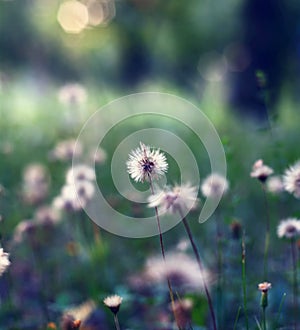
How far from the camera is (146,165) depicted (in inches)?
51.8

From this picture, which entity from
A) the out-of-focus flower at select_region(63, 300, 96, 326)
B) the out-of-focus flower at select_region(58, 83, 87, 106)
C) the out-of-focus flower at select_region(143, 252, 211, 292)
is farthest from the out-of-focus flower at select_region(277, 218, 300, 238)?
the out-of-focus flower at select_region(58, 83, 87, 106)

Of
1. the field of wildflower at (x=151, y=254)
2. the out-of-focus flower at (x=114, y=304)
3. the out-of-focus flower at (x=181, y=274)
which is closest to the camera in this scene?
the out-of-focus flower at (x=114, y=304)

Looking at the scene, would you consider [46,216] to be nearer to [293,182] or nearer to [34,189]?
[34,189]

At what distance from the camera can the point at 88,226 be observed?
285 centimetres

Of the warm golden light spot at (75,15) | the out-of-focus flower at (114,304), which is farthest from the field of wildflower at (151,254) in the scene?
the warm golden light spot at (75,15)

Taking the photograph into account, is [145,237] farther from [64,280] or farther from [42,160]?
[42,160]

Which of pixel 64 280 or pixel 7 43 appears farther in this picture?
pixel 7 43

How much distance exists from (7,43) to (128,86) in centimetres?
273

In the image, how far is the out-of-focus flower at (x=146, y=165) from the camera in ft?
4.28

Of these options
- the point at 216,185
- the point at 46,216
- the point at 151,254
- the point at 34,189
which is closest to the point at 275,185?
the point at 216,185

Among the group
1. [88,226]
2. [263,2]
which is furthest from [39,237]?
[263,2]

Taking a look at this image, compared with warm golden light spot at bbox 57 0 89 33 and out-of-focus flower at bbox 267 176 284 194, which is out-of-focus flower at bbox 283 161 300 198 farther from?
warm golden light spot at bbox 57 0 89 33

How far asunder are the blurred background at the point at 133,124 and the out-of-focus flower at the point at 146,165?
455mm

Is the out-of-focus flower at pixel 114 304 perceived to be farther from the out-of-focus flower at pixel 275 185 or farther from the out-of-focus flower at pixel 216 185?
the out-of-focus flower at pixel 275 185
